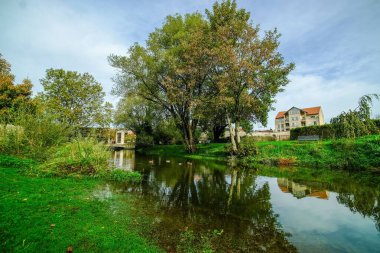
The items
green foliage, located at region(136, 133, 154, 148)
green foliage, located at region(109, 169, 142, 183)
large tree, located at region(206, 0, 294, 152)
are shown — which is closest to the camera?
green foliage, located at region(109, 169, 142, 183)

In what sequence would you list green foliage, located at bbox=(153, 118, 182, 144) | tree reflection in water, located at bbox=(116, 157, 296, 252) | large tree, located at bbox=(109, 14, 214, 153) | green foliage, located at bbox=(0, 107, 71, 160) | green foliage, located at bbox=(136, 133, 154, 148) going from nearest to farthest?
tree reflection in water, located at bbox=(116, 157, 296, 252)
green foliage, located at bbox=(0, 107, 71, 160)
large tree, located at bbox=(109, 14, 214, 153)
green foliage, located at bbox=(153, 118, 182, 144)
green foliage, located at bbox=(136, 133, 154, 148)

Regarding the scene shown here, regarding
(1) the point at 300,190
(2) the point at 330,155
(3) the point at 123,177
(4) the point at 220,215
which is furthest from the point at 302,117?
(4) the point at 220,215

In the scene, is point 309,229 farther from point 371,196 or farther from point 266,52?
point 266,52

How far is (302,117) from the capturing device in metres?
78.0

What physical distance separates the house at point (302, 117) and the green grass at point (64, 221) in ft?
272

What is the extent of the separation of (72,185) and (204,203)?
525cm

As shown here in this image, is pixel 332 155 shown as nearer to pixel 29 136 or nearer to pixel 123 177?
pixel 123 177

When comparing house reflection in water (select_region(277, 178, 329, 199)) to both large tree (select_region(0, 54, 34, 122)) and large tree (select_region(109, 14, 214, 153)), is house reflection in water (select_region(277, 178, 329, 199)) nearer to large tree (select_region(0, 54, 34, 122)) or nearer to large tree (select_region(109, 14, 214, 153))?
large tree (select_region(109, 14, 214, 153))

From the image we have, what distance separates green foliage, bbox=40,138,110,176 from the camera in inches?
400

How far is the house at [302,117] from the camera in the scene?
75438 mm

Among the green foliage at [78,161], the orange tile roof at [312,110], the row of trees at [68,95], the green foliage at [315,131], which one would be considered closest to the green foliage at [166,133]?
the row of trees at [68,95]

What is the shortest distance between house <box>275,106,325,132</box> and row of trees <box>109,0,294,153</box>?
182ft

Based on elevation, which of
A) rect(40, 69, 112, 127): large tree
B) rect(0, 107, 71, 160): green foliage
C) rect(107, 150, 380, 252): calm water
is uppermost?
rect(40, 69, 112, 127): large tree

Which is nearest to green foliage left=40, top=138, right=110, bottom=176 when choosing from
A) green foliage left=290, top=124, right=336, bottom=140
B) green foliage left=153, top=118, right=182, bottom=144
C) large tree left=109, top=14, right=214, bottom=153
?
large tree left=109, top=14, right=214, bottom=153
